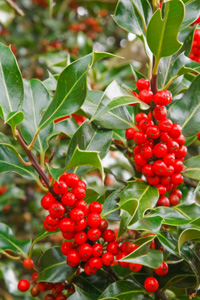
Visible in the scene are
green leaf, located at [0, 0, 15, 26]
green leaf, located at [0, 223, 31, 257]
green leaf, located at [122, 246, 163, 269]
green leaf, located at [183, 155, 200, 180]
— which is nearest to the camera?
green leaf, located at [122, 246, 163, 269]

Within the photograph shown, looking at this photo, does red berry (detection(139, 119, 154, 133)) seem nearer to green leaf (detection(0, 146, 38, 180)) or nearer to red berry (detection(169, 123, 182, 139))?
red berry (detection(169, 123, 182, 139))

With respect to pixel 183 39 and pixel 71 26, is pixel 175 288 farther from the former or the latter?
pixel 71 26

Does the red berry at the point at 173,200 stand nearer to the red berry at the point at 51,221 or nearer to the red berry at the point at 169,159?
the red berry at the point at 169,159

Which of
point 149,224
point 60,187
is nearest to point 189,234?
point 149,224

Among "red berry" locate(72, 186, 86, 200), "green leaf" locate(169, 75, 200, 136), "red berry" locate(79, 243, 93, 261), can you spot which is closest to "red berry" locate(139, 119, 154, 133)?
"green leaf" locate(169, 75, 200, 136)

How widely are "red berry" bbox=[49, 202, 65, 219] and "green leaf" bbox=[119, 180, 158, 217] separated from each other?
138 millimetres

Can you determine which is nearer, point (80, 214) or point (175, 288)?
point (80, 214)

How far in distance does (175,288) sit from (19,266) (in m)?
Answer: 1.75

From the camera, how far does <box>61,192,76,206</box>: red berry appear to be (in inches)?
30.3

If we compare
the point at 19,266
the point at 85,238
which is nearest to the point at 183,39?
the point at 85,238

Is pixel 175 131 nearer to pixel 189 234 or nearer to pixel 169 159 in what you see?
pixel 169 159

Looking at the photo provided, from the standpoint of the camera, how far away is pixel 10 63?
81 cm

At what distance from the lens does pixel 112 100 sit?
724 millimetres

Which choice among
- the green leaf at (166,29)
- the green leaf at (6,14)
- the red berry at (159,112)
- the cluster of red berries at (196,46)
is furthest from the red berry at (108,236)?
the green leaf at (6,14)
